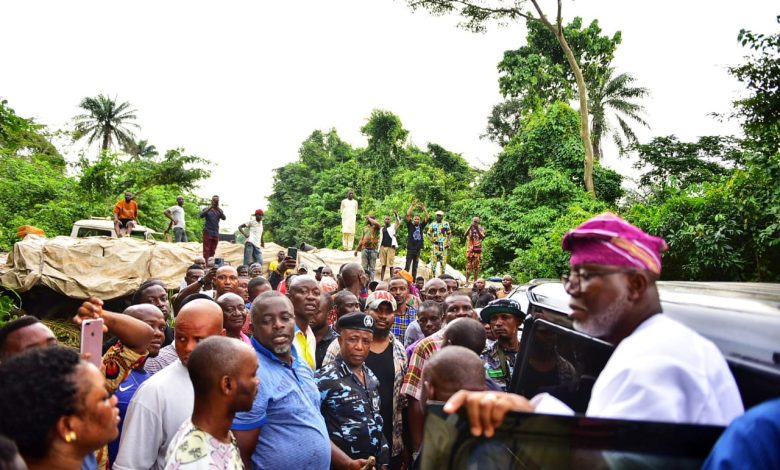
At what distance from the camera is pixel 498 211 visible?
71.3ft

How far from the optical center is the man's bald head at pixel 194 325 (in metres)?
3.22

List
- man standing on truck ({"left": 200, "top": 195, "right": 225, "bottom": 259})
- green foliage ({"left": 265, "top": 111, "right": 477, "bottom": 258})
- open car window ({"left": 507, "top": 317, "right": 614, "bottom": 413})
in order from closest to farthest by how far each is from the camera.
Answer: open car window ({"left": 507, "top": 317, "right": 614, "bottom": 413}) → man standing on truck ({"left": 200, "top": 195, "right": 225, "bottom": 259}) → green foliage ({"left": 265, "top": 111, "right": 477, "bottom": 258})

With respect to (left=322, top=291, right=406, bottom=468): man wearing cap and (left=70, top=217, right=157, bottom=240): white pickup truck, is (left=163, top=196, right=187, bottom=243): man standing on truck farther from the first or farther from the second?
(left=322, top=291, right=406, bottom=468): man wearing cap

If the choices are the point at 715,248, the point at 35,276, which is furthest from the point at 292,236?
the point at 715,248

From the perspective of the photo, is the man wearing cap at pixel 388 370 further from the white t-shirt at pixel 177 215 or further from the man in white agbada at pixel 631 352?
the white t-shirt at pixel 177 215

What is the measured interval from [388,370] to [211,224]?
1000cm

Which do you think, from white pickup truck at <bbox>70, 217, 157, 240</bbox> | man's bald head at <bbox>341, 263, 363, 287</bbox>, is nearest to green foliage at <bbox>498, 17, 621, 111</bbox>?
white pickup truck at <bbox>70, 217, 157, 240</bbox>

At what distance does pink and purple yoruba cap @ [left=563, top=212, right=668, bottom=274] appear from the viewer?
6.11 feet

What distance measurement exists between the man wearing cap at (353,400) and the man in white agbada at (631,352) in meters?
2.12

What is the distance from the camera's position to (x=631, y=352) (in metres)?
1.69

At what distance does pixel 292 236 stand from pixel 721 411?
3738 cm

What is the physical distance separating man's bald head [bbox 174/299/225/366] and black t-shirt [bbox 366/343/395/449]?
5.02 ft

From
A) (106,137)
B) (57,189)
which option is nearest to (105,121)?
(106,137)

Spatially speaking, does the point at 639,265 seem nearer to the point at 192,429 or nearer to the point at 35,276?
the point at 192,429
